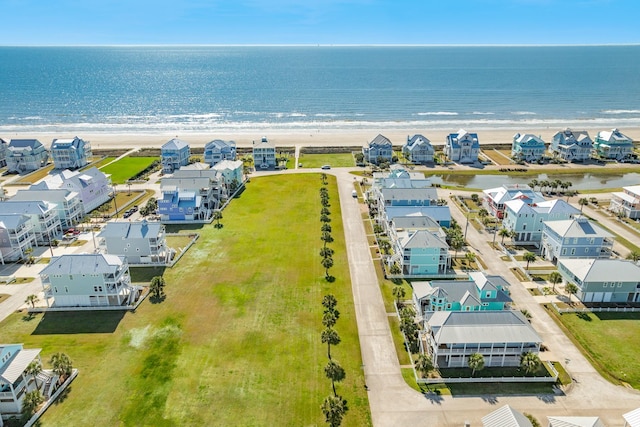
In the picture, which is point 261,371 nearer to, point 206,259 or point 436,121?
point 206,259

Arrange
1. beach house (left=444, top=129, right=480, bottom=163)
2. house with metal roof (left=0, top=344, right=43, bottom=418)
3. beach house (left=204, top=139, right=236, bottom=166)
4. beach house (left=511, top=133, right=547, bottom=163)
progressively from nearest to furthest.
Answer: house with metal roof (left=0, top=344, right=43, bottom=418) → beach house (left=204, top=139, right=236, bottom=166) → beach house (left=444, top=129, right=480, bottom=163) → beach house (left=511, top=133, right=547, bottom=163)

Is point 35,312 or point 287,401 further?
point 35,312

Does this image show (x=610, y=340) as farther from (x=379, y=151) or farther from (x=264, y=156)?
(x=264, y=156)

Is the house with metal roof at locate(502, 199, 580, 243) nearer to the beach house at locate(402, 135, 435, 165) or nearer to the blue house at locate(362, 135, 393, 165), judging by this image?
the beach house at locate(402, 135, 435, 165)

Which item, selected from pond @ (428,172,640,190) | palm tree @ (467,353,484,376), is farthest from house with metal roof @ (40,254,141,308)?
pond @ (428,172,640,190)

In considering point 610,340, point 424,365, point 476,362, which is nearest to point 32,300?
point 424,365

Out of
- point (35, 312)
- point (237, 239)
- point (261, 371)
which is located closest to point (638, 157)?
A: point (237, 239)

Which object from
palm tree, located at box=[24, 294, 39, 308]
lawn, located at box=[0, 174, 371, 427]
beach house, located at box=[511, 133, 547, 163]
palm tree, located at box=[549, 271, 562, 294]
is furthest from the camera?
beach house, located at box=[511, 133, 547, 163]
